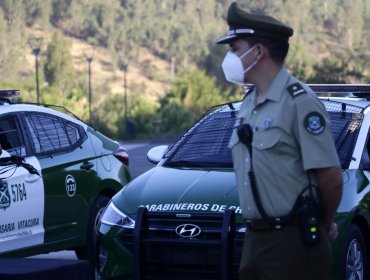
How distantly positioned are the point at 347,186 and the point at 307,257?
279 cm

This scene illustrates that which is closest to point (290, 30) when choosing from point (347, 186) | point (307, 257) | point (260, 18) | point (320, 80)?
point (260, 18)

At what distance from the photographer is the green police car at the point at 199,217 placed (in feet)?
20.9

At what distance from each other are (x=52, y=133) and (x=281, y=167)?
17.2 feet

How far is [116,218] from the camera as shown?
6828 mm

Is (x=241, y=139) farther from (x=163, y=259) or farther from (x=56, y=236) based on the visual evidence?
(x=56, y=236)

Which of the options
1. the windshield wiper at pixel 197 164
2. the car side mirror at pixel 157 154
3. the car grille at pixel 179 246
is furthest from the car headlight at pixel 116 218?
the car side mirror at pixel 157 154

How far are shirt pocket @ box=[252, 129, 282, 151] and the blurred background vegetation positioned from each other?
91248mm

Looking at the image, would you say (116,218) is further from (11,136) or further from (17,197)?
(11,136)

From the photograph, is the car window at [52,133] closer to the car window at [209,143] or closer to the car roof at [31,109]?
the car roof at [31,109]

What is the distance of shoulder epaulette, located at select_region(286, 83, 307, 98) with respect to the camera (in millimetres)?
4168

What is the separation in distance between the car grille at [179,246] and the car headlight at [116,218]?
201 mm

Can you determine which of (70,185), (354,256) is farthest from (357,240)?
(70,185)

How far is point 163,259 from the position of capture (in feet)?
21.1

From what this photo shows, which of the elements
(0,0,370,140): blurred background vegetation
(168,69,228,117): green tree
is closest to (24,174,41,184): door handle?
(168,69,228,117): green tree
